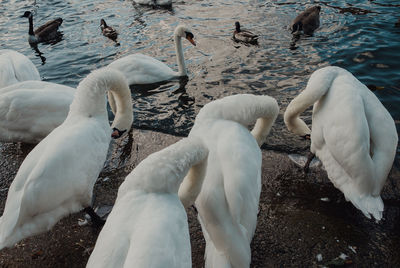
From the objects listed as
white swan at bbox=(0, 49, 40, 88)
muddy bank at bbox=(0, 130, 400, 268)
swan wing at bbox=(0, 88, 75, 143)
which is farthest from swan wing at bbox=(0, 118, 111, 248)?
white swan at bbox=(0, 49, 40, 88)

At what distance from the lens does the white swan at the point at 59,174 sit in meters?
3.25

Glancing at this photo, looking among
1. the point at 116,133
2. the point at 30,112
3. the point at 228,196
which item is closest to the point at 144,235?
the point at 228,196

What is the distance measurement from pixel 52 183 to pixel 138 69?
4.50 m

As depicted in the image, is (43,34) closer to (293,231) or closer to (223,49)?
(223,49)

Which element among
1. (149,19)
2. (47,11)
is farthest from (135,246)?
(47,11)

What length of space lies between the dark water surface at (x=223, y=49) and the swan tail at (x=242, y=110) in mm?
1624

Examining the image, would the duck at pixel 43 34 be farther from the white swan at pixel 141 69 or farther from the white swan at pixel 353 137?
the white swan at pixel 353 137

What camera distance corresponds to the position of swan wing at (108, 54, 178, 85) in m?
Answer: 7.36

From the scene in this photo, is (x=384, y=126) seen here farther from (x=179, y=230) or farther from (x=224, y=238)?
(x=179, y=230)

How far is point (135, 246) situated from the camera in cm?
206

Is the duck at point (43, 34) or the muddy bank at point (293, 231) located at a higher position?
the duck at point (43, 34)

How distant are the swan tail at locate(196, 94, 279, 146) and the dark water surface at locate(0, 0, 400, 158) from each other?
1624 millimetres

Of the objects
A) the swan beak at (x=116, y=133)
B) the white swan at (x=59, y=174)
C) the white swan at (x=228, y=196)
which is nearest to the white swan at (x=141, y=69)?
the swan beak at (x=116, y=133)

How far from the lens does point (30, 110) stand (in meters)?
4.91
